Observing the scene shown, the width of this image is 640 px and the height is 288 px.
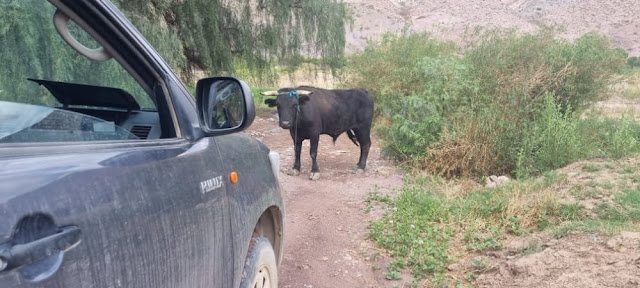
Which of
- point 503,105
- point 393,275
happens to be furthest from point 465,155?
point 393,275

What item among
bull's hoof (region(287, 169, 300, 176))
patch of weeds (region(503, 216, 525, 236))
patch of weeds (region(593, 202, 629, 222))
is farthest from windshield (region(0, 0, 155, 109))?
bull's hoof (region(287, 169, 300, 176))

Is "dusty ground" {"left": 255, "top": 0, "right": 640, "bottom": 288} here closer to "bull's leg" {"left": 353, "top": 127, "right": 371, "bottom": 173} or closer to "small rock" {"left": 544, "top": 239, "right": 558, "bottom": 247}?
"small rock" {"left": 544, "top": 239, "right": 558, "bottom": 247}

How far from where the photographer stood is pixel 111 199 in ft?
4.22

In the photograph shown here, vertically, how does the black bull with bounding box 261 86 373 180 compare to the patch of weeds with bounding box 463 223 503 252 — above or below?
above

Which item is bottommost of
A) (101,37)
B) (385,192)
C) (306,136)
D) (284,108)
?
(385,192)

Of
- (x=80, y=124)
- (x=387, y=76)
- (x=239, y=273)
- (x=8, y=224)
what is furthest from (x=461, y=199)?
(x=387, y=76)

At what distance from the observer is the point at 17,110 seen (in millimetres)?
1532

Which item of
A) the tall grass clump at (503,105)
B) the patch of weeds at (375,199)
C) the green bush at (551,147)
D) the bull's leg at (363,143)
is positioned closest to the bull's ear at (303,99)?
the bull's leg at (363,143)

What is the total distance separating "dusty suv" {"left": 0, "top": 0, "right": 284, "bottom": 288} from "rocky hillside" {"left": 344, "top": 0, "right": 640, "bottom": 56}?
34.9m

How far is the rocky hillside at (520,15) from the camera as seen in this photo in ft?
122

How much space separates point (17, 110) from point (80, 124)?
18cm

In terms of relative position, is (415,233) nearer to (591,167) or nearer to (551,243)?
(551,243)

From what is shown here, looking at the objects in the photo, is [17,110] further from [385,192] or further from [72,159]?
[385,192]

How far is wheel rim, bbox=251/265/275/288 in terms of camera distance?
2392mm
